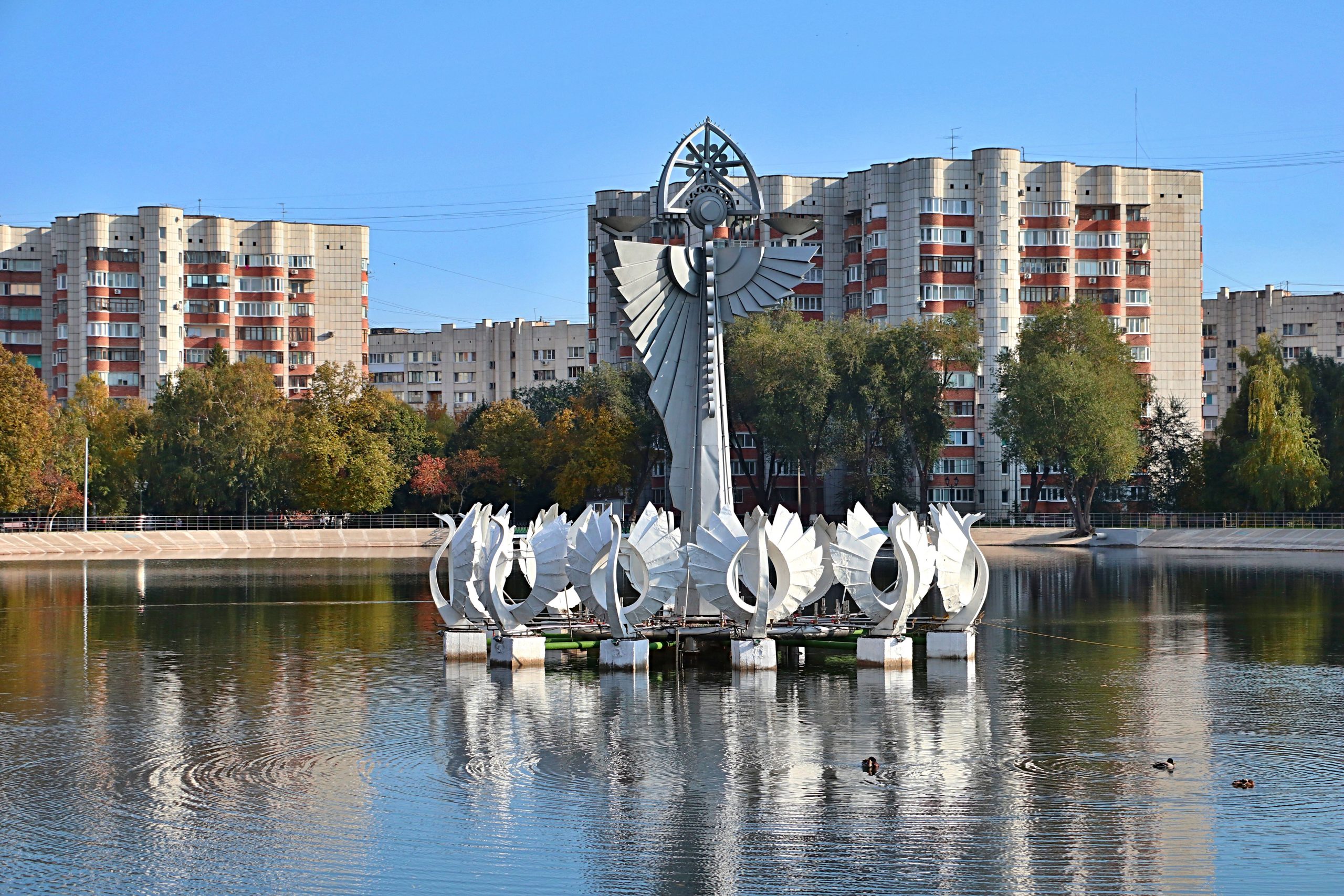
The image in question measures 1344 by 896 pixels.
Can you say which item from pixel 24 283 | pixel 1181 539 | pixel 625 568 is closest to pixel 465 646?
pixel 625 568

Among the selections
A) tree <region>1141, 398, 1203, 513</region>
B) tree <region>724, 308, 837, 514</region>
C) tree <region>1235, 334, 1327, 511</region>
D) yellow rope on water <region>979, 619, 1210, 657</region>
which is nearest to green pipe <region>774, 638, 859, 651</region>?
yellow rope on water <region>979, 619, 1210, 657</region>

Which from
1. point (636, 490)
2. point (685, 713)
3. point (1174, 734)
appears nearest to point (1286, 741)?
point (1174, 734)

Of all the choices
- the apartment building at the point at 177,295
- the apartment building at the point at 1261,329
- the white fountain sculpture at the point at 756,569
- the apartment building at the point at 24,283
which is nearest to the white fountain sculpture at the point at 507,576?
the white fountain sculpture at the point at 756,569

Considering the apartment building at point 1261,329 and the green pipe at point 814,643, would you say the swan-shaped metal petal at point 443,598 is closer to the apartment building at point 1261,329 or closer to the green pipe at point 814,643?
the green pipe at point 814,643

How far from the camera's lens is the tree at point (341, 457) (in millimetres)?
77062

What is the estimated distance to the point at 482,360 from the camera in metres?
132

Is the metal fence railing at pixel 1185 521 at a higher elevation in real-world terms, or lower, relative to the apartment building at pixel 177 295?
lower

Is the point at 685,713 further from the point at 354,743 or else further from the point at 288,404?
the point at 288,404

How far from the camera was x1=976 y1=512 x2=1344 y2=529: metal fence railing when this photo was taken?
73.9 m

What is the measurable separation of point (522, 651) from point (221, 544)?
1987 inches

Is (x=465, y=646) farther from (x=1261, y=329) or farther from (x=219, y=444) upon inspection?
(x=1261, y=329)

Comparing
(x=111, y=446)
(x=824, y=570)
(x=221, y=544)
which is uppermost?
(x=111, y=446)

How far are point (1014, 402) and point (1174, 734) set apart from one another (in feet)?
180

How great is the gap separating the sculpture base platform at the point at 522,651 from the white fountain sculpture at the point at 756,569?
3.14m
